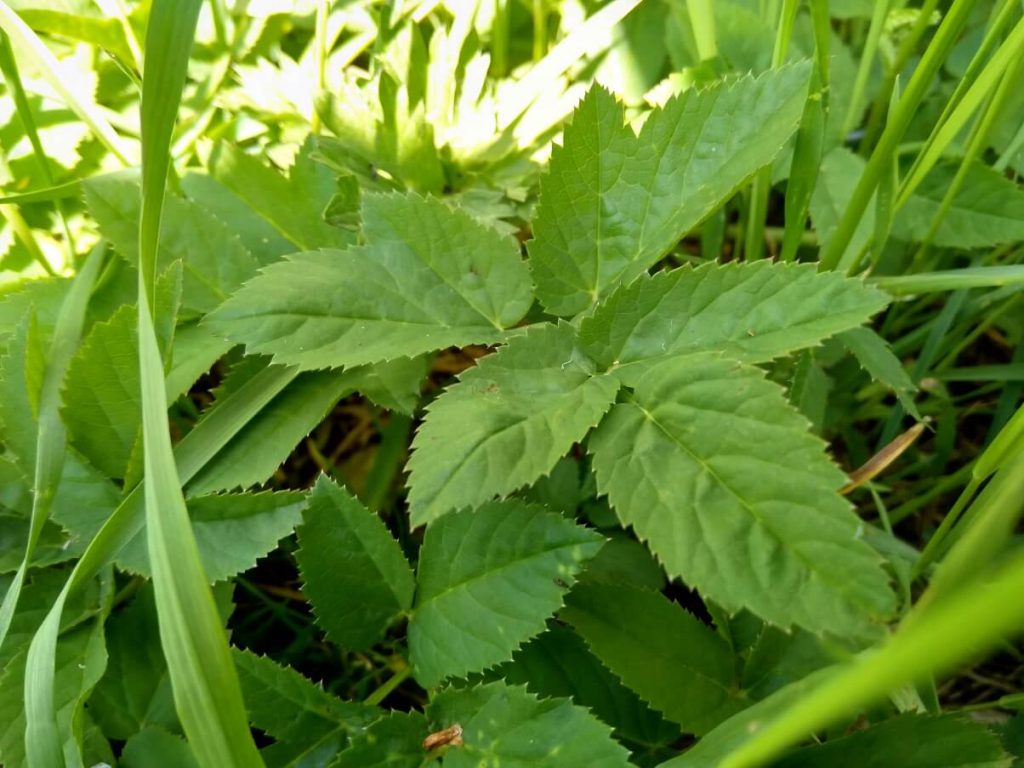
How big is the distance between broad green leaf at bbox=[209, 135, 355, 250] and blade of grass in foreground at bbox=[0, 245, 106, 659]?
0.72 ft

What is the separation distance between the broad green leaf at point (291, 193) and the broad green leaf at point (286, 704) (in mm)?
561

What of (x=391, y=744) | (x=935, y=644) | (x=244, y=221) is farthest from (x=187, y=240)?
(x=935, y=644)

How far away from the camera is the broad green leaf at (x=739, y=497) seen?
690mm

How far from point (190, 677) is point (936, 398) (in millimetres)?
1124

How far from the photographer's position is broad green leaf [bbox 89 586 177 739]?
0.92m

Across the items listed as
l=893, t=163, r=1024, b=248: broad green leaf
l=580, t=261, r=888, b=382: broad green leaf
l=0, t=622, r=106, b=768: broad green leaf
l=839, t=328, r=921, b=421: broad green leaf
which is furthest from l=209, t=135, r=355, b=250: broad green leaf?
l=893, t=163, r=1024, b=248: broad green leaf

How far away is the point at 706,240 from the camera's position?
4.32ft

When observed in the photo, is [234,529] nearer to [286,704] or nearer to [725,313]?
[286,704]

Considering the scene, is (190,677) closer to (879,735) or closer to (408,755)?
(408,755)

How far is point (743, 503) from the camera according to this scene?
75 centimetres

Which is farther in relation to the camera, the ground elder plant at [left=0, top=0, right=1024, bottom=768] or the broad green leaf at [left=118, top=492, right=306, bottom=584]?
the broad green leaf at [left=118, top=492, right=306, bottom=584]

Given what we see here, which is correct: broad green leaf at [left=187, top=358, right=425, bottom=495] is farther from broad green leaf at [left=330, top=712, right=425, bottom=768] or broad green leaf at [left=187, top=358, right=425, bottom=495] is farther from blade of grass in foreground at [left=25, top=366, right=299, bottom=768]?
broad green leaf at [left=330, top=712, right=425, bottom=768]

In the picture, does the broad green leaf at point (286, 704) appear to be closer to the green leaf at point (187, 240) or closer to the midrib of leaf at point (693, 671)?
the midrib of leaf at point (693, 671)

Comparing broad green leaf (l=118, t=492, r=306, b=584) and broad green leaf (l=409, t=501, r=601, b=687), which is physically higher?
broad green leaf (l=118, t=492, r=306, b=584)
